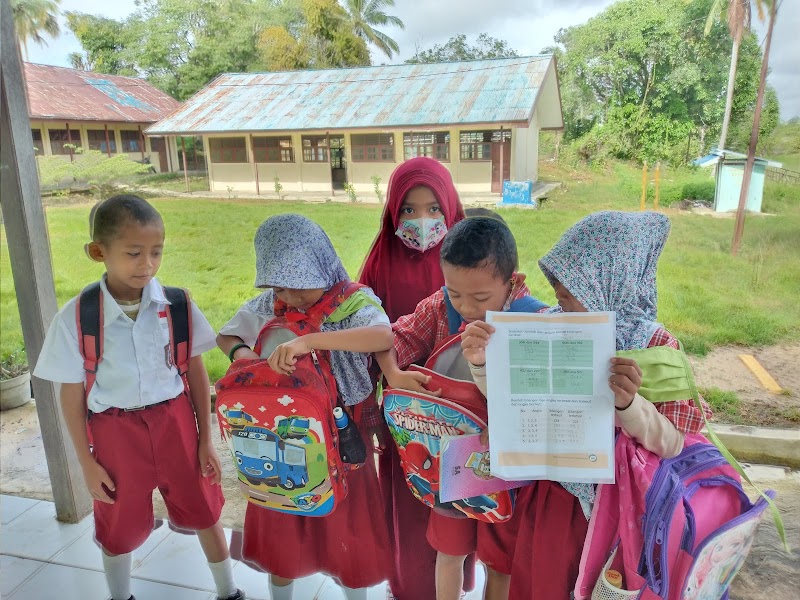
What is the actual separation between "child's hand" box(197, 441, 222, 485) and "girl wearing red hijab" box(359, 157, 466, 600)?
587 mm

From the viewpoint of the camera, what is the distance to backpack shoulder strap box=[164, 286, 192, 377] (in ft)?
6.27

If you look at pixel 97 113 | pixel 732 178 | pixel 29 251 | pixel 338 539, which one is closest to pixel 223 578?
pixel 338 539

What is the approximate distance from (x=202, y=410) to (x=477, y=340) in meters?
1.19

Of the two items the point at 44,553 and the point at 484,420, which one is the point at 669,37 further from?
the point at 44,553

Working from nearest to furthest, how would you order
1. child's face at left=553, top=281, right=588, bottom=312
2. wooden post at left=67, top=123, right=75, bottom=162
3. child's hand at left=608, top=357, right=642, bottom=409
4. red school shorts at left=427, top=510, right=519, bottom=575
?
child's hand at left=608, top=357, right=642, bottom=409 → child's face at left=553, top=281, right=588, bottom=312 → red school shorts at left=427, top=510, right=519, bottom=575 → wooden post at left=67, top=123, right=75, bottom=162

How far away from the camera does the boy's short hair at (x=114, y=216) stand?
69.7 inches

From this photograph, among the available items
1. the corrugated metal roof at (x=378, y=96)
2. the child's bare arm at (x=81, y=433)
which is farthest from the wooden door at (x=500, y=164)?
the child's bare arm at (x=81, y=433)

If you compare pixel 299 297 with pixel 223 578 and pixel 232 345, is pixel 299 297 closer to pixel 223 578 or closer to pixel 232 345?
pixel 232 345

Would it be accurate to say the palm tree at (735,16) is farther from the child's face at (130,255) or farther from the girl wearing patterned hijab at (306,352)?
the child's face at (130,255)

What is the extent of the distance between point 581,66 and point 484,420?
184 cm

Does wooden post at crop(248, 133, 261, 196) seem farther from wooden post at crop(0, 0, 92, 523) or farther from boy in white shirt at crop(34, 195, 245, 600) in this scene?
boy in white shirt at crop(34, 195, 245, 600)

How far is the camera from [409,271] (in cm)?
196

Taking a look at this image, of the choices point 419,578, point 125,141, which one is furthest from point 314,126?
point 419,578

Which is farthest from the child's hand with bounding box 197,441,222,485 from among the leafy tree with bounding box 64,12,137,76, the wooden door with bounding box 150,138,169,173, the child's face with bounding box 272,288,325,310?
the leafy tree with bounding box 64,12,137,76
